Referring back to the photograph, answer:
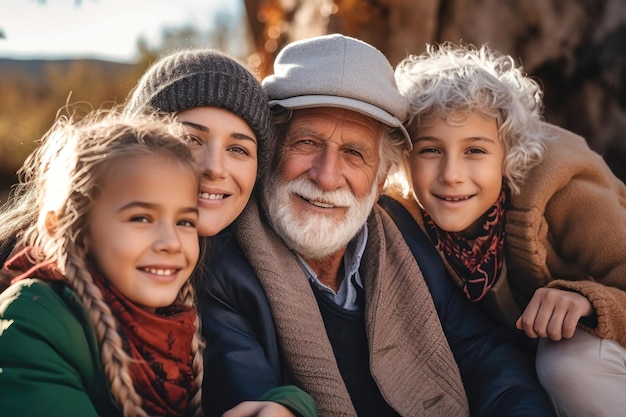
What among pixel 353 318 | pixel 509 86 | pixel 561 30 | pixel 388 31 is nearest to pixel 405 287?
pixel 353 318

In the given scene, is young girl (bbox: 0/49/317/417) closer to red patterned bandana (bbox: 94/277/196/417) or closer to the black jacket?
the black jacket

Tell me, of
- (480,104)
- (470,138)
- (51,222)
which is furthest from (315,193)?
(51,222)

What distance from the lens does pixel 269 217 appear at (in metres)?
2.88

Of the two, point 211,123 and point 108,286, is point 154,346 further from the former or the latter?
point 211,123

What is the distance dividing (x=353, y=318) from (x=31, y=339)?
4.80ft

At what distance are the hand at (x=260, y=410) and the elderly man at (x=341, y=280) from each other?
1.69ft

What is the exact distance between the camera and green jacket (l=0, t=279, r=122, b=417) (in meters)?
1.68

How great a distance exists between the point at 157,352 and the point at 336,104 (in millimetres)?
1251

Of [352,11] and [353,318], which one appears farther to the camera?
[352,11]

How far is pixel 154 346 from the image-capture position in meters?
1.99

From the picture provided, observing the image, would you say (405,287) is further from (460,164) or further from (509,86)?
(509,86)

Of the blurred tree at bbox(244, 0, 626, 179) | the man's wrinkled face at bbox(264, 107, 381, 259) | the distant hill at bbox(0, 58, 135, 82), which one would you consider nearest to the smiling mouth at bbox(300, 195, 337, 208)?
the man's wrinkled face at bbox(264, 107, 381, 259)

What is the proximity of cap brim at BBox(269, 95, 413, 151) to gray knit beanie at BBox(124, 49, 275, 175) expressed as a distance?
0.10 metres

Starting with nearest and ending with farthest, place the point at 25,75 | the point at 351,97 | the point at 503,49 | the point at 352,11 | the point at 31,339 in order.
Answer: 1. the point at 31,339
2. the point at 351,97
3. the point at 503,49
4. the point at 352,11
5. the point at 25,75
